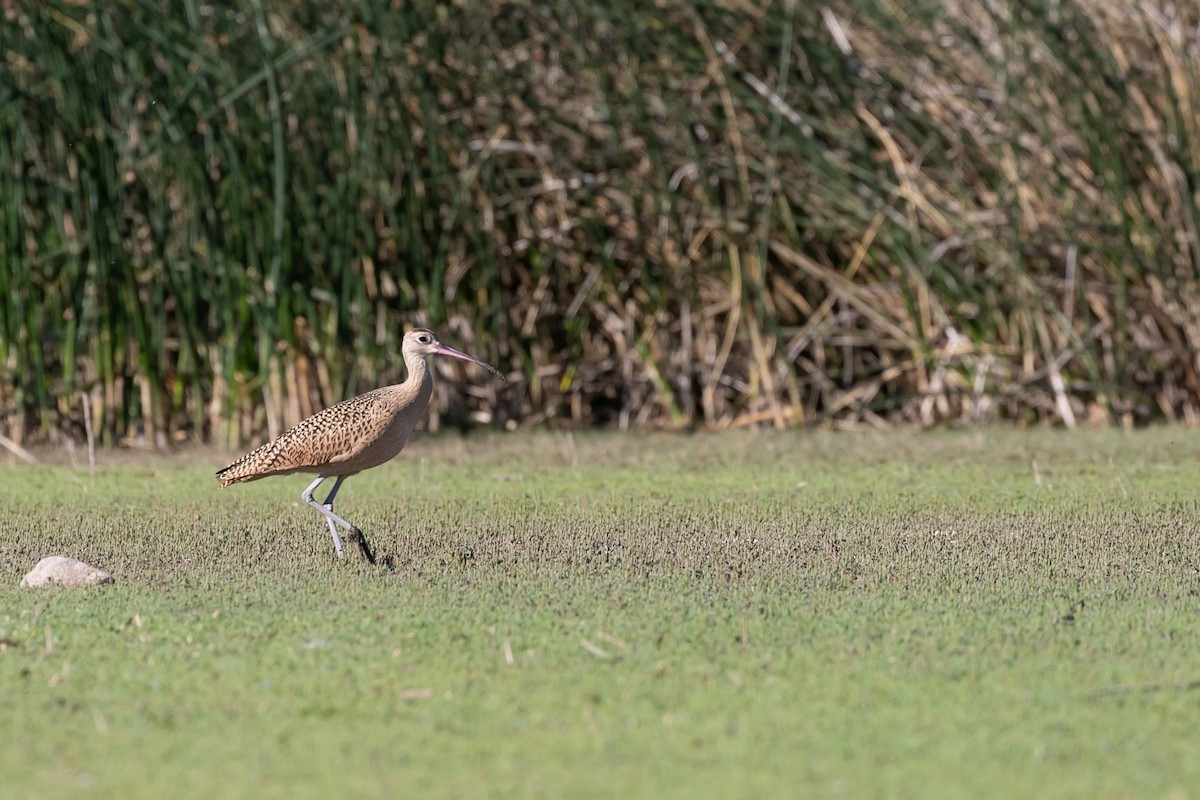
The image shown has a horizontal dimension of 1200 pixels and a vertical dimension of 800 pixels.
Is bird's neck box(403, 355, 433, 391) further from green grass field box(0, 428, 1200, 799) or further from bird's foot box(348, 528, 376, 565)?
bird's foot box(348, 528, 376, 565)

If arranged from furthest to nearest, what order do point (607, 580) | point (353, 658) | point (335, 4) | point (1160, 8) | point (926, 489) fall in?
point (1160, 8)
point (335, 4)
point (926, 489)
point (607, 580)
point (353, 658)

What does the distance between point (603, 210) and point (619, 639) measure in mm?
4685

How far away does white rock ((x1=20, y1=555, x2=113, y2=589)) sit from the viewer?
438 centimetres

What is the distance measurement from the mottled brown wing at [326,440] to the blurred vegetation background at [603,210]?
2020 mm

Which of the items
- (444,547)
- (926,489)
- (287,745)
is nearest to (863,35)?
(926,489)

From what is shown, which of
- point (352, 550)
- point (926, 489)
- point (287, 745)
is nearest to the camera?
point (287, 745)

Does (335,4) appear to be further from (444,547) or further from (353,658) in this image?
(353,658)

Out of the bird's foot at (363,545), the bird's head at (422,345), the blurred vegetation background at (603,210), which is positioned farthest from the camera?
the blurred vegetation background at (603,210)

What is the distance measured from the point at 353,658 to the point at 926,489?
9.48 ft

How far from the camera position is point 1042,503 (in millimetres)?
5625

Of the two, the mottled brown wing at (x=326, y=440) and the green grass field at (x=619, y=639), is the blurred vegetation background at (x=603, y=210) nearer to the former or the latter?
the green grass field at (x=619, y=639)

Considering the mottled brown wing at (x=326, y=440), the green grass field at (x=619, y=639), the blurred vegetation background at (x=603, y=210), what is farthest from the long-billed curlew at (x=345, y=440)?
the blurred vegetation background at (x=603, y=210)

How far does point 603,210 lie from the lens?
8203 millimetres

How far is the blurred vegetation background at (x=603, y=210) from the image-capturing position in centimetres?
735
